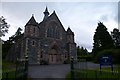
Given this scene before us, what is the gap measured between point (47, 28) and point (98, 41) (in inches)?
623

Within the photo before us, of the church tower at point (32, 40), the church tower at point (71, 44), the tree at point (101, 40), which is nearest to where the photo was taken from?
the church tower at point (32, 40)

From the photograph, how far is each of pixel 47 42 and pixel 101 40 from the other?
650 inches

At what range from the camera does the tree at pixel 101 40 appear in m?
47.0

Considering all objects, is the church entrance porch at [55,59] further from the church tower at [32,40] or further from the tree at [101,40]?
the tree at [101,40]

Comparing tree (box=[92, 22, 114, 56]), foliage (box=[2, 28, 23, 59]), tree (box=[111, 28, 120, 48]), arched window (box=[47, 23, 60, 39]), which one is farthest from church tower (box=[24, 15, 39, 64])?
tree (box=[111, 28, 120, 48])

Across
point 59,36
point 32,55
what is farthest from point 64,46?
point 32,55

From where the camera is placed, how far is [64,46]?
43062 millimetres

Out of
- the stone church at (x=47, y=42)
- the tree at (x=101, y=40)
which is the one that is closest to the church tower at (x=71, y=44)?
the stone church at (x=47, y=42)

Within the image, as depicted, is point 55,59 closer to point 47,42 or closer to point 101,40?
point 47,42

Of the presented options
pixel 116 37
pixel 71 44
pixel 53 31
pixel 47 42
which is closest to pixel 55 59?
pixel 47 42

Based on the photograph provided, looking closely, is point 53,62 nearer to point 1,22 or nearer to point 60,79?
point 1,22

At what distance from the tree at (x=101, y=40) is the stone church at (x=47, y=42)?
7601 mm

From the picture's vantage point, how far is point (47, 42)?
131 feet

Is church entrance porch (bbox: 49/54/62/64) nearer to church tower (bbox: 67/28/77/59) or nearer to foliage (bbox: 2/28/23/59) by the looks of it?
church tower (bbox: 67/28/77/59)
